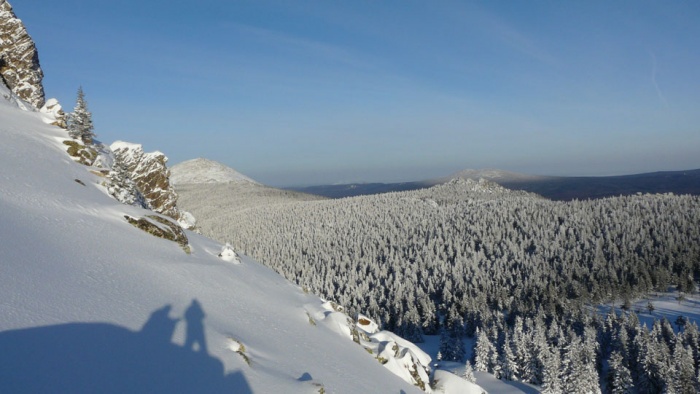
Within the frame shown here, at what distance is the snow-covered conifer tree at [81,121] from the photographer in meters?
45.4

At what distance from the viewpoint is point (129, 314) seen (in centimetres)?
1435

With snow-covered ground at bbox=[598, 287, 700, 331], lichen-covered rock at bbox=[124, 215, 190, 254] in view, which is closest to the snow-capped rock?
lichen-covered rock at bbox=[124, 215, 190, 254]

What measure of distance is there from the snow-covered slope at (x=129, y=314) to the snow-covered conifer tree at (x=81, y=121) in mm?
16928

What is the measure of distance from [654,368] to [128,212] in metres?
94.0

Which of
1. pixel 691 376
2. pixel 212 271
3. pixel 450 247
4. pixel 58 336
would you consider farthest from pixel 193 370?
pixel 450 247

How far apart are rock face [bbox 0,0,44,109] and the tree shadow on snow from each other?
61735mm

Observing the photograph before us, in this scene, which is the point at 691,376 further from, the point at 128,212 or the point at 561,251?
the point at 561,251

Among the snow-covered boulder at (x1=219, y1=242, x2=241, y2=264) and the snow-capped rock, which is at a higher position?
the snow-capped rock

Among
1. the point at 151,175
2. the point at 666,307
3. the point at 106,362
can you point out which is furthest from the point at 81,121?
the point at 666,307

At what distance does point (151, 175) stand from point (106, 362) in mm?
51422

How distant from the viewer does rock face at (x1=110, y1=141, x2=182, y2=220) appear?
54.6 meters

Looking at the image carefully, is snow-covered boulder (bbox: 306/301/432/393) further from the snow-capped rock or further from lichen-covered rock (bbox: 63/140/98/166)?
the snow-capped rock

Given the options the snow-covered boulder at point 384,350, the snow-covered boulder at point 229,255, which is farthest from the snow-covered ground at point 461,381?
the snow-covered boulder at point 229,255

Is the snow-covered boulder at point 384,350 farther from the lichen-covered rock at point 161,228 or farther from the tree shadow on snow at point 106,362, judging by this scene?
the tree shadow on snow at point 106,362
